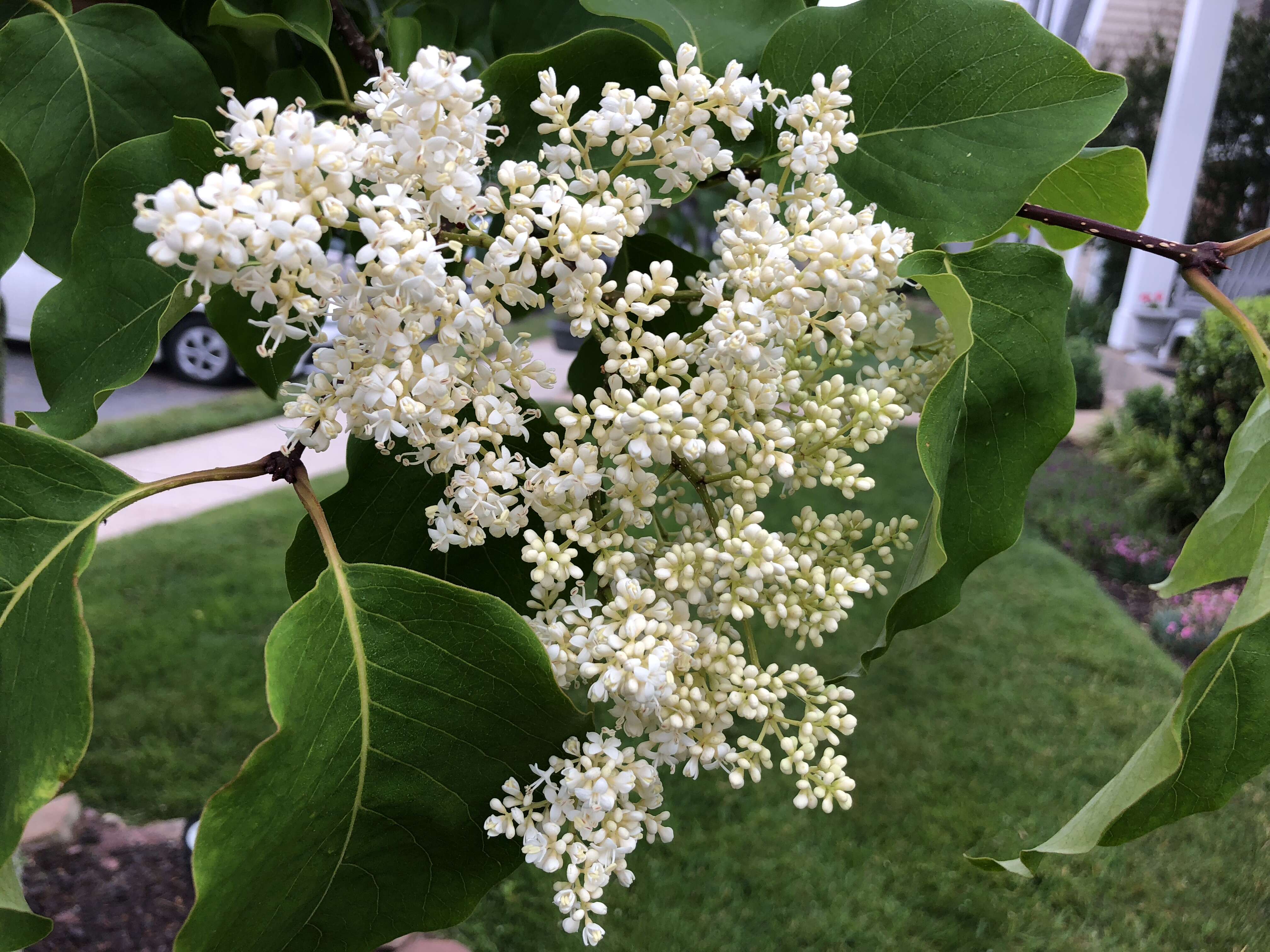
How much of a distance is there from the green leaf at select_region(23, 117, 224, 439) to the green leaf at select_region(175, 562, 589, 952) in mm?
267

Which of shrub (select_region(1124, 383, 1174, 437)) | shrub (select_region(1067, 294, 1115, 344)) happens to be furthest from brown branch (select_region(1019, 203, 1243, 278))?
shrub (select_region(1067, 294, 1115, 344))

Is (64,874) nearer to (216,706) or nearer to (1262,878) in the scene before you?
(216,706)

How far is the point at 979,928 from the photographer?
2615 mm

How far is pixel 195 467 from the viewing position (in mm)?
5555

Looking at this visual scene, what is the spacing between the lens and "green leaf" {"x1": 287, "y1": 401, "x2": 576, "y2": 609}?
2.56 feet

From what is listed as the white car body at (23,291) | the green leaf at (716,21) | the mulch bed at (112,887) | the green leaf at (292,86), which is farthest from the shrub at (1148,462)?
the white car body at (23,291)

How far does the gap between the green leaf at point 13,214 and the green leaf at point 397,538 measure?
0.99 feet

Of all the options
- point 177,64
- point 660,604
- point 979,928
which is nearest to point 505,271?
point 660,604

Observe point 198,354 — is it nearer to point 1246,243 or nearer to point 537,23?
point 537,23

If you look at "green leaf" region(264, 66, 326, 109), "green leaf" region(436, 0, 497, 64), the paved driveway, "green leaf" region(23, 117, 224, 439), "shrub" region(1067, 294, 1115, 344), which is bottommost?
the paved driveway

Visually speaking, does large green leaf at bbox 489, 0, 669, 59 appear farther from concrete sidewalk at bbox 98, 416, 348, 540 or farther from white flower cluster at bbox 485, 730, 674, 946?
concrete sidewalk at bbox 98, 416, 348, 540

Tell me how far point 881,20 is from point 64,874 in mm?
2955

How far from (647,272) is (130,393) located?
750cm

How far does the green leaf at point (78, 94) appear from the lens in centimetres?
87
